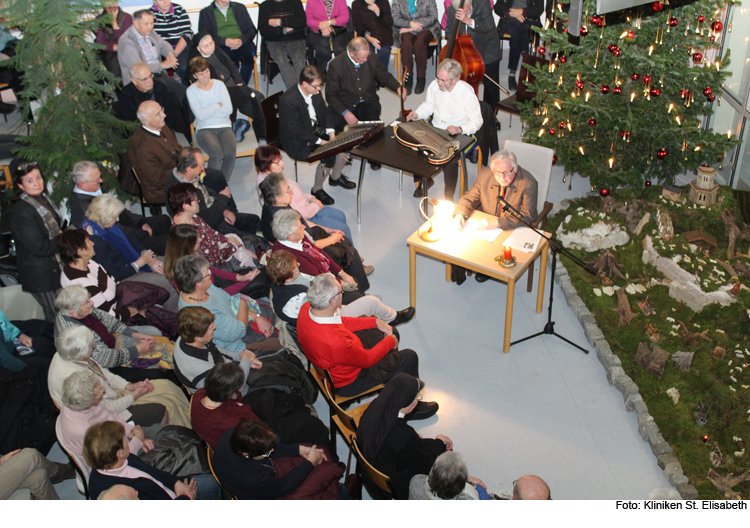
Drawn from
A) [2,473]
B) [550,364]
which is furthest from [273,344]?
[550,364]

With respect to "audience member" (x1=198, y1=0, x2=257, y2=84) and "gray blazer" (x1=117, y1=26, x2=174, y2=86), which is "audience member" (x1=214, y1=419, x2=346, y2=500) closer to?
"gray blazer" (x1=117, y1=26, x2=174, y2=86)

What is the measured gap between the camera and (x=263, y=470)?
3.10 meters

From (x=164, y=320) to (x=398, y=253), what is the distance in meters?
2.32

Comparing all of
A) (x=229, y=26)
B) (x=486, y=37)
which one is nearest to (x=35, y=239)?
(x=229, y=26)

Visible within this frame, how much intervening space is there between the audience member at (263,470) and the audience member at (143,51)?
4.84 m

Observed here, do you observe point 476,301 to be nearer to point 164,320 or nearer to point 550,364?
point 550,364

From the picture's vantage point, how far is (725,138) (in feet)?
18.5

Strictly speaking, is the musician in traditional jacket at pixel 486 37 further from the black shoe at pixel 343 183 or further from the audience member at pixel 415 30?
the black shoe at pixel 343 183

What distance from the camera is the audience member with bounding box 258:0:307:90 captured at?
846 cm

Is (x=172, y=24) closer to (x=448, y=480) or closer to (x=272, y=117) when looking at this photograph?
(x=272, y=117)

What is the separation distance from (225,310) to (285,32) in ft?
18.1

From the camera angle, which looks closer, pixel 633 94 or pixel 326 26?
pixel 633 94

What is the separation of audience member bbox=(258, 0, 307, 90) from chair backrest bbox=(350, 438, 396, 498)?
6.17m

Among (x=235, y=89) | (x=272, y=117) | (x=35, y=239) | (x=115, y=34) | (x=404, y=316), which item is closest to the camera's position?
(x=35, y=239)
